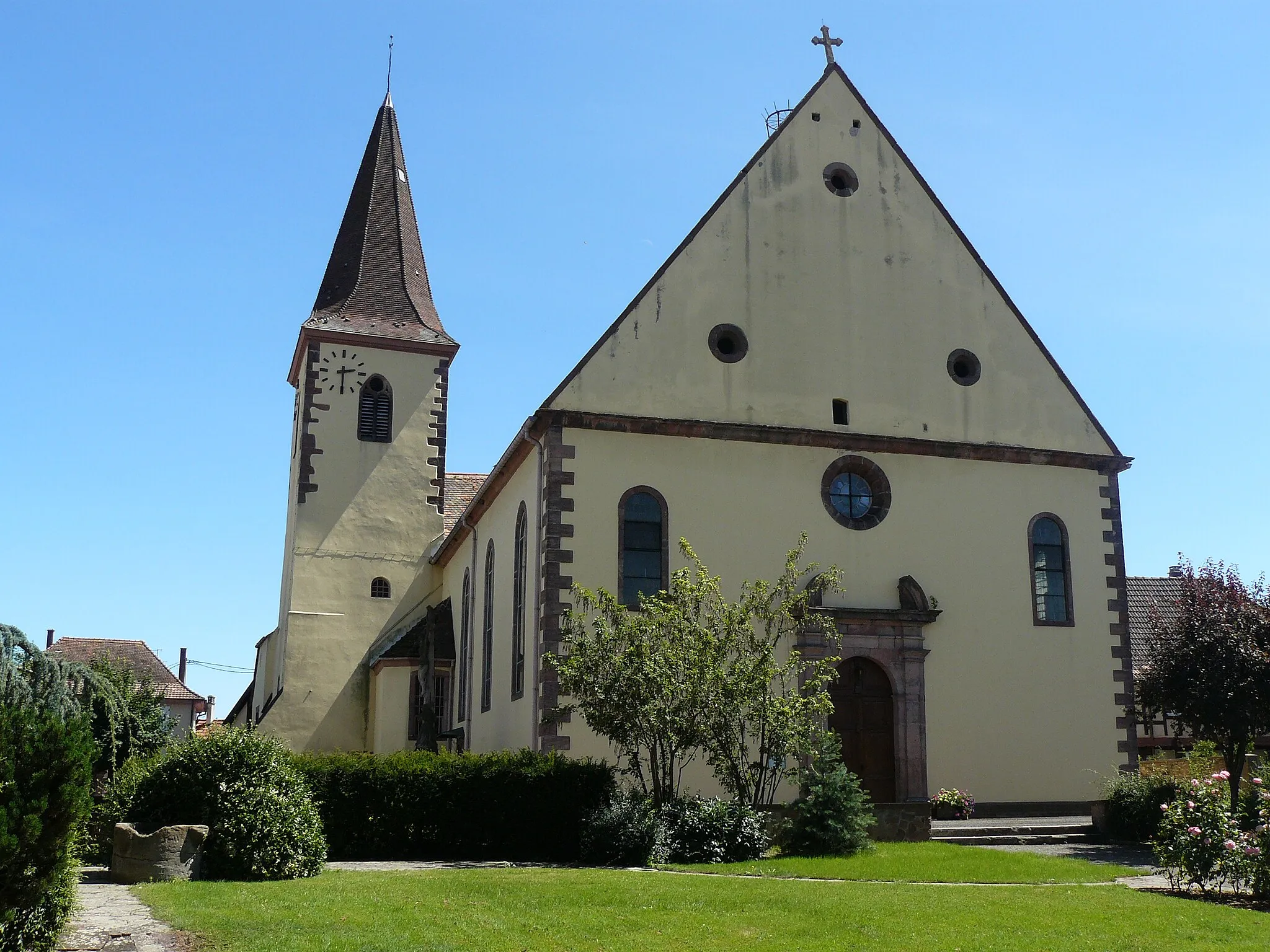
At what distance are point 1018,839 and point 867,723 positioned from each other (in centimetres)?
333

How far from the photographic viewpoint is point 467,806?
17016 millimetres

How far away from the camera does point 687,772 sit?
66.5 feet

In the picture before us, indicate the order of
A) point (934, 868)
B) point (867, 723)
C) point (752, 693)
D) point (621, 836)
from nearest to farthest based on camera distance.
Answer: point (934, 868) → point (621, 836) → point (752, 693) → point (867, 723)

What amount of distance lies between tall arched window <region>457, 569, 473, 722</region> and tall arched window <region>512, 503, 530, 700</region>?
15.6 feet

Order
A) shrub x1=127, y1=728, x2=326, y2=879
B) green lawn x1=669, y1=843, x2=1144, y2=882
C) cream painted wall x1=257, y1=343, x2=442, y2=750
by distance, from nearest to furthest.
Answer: shrub x1=127, y1=728, x2=326, y2=879 → green lawn x1=669, y1=843, x2=1144, y2=882 → cream painted wall x1=257, y1=343, x2=442, y2=750

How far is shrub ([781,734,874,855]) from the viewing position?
1625 centimetres

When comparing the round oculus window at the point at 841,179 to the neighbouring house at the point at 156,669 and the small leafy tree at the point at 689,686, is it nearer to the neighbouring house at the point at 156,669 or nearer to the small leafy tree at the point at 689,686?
the small leafy tree at the point at 689,686

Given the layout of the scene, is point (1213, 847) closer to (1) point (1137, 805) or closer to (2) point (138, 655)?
(1) point (1137, 805)

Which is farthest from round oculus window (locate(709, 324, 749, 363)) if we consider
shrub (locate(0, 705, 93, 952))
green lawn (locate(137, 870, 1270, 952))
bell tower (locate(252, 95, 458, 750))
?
shrub (locate(0, 705, 93, 952))

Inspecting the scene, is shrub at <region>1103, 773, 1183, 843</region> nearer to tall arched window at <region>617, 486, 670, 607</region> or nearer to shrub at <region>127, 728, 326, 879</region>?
tall arched window at <region>617, 486, 670, 607</region>

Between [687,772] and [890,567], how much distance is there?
5082 millimetres

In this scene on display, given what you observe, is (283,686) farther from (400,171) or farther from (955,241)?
(955,241)

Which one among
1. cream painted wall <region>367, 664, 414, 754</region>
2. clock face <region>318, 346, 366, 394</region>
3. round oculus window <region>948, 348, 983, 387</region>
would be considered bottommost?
cream painted wall <region>367, 664, 414, 754</region>

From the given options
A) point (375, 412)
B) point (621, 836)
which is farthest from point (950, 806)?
point (375, 412)
